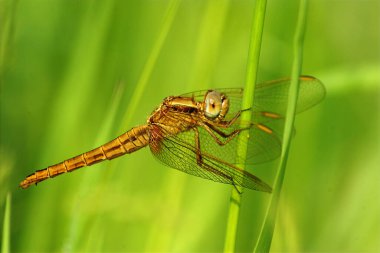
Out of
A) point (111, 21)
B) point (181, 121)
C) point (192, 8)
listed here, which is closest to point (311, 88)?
point (181, 121)

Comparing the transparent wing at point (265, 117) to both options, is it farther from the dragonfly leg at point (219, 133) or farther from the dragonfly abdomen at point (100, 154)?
the dragonfly abdomen at point (100, 154)

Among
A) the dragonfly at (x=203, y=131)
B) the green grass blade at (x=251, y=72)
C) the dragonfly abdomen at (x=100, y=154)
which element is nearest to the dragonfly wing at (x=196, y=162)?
the dragonfly at (x=203, y=131)

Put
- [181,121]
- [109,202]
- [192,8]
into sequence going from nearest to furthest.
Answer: [109,202] → [181,121] → [192,8]

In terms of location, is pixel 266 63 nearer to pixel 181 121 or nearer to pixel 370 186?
pixel 181 121

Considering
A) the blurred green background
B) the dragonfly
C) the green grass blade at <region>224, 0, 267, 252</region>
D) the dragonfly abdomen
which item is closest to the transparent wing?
the dragonfly

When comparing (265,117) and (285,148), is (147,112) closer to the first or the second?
(265,117)

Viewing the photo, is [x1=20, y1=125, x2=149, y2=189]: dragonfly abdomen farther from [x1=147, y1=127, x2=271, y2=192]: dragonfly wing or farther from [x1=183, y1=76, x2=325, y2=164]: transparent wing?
[x1=183, y1=76, x2=325, y2=164]: transparent wing

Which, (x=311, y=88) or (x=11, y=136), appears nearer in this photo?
(x=311, y=88)

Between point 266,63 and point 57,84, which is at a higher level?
point 266,63
